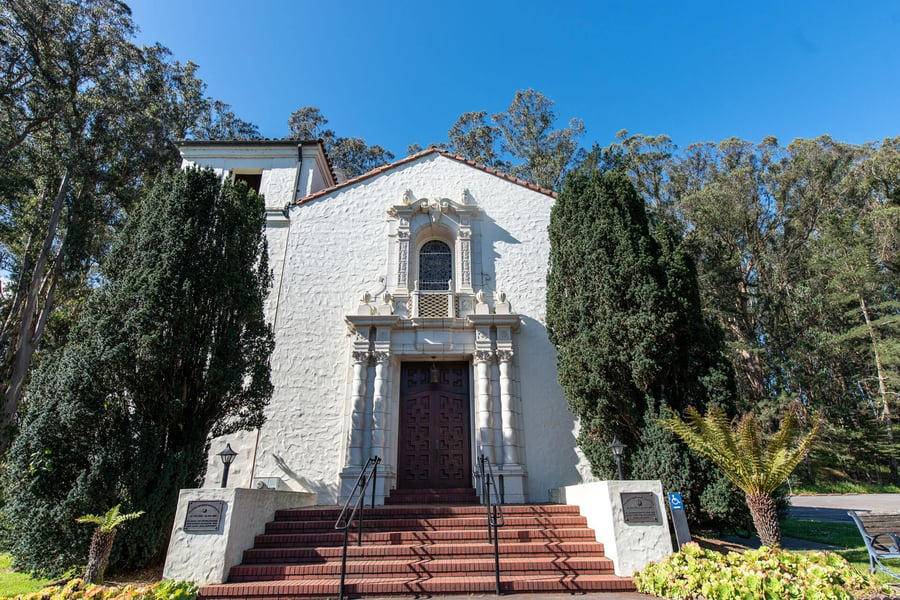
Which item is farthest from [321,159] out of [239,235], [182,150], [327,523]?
[327,523]

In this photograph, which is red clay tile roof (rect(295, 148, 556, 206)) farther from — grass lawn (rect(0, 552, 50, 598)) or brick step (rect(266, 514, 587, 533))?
grass lawn (rect(0, 552, 50, 598))

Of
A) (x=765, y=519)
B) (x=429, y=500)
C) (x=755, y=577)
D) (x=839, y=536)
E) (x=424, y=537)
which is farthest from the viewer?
(x=839, y=536)

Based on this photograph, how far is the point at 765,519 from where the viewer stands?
5.71 meters

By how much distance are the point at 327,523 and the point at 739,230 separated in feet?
73.9

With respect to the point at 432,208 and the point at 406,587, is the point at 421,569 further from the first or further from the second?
the point at 432,208

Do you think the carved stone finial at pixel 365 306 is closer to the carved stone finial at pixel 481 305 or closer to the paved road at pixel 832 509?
the carved stone finial at pixel 481 305

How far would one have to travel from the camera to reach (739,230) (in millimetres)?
21781

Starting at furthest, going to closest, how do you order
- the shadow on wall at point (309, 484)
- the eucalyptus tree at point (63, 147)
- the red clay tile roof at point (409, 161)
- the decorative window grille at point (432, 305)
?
the eucalyptus tree at point (63, 147) < the red clay tile roof at point (409, 161) < the decorative window grille at point (432, 305) < the shadow on wall at point (309, 484)

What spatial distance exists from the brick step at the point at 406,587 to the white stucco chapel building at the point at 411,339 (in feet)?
10.5

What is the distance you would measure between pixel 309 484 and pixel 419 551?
3819 millimetres

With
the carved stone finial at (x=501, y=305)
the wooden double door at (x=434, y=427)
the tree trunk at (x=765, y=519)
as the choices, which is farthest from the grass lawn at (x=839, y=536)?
the carved stone finial at (x=501, y=305)

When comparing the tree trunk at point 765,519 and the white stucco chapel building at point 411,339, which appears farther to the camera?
the white stucco chapel building at point 411,339

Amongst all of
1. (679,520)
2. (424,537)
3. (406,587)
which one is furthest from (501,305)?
(406,587)

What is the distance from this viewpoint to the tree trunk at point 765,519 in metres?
5.63
